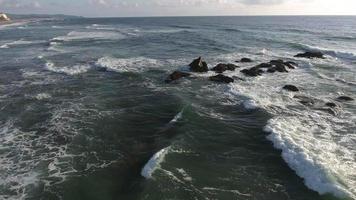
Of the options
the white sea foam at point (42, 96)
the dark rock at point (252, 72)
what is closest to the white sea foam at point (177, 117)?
the white sea foam at point (42, 96)

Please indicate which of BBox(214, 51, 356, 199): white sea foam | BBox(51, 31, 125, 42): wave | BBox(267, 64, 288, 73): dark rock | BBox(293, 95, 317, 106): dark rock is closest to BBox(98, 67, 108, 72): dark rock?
BBox(214, 51, 356, 199): white sea foam

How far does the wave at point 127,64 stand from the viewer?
3356 centimetres

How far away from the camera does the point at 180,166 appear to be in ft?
46.9

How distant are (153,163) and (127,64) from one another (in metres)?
23.0

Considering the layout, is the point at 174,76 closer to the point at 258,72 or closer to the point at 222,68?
the point at 222,68

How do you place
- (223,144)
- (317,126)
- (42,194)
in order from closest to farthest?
(42,194) < (223,144) < (317,126)

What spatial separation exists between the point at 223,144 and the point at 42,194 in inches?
313

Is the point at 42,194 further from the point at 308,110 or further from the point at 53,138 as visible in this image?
the point at 308,110

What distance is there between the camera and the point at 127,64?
3606 centimetres

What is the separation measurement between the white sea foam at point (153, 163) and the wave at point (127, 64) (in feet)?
61.4

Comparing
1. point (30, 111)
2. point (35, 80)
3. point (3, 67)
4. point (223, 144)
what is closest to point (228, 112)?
point (223, 144)

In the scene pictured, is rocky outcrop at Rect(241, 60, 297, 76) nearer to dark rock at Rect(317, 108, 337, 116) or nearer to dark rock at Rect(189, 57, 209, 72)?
dark rock at Rect(189, 57, 209, 72)

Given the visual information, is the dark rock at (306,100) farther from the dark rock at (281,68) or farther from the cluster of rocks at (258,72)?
the dark rock at (281,68)

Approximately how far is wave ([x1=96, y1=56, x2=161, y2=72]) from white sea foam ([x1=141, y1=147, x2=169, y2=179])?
18.7 meters
